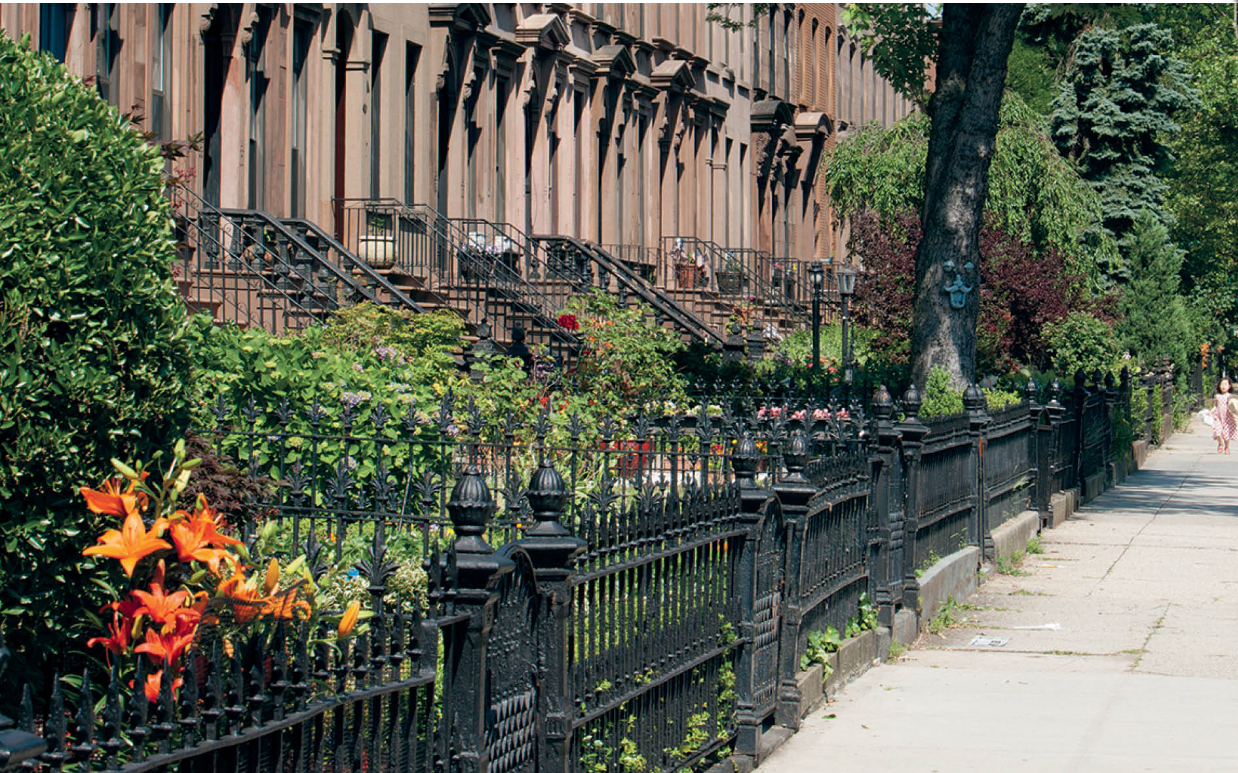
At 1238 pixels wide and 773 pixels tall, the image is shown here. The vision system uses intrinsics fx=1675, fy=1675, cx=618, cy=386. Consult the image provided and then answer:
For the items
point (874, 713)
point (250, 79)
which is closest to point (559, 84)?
point (250, 79)

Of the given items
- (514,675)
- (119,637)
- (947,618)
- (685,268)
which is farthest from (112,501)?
(685,268)

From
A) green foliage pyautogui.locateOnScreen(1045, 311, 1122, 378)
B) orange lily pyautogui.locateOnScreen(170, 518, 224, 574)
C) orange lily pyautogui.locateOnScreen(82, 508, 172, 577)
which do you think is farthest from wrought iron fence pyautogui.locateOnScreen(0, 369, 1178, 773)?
green foliage pyautogui.locateOnScreen(1045, 311, 1122, 378)

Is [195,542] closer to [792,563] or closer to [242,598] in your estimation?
[242,598]

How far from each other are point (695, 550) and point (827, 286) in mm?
34536

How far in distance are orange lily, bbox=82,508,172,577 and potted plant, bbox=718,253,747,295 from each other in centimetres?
3080

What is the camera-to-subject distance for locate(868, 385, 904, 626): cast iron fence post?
10.5 metres

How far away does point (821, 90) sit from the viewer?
160 ft

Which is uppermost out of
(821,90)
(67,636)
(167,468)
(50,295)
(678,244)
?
(821,90)

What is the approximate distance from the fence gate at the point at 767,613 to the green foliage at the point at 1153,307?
41264mm

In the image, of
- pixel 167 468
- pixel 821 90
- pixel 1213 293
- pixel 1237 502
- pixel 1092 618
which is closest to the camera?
pixel 167 468

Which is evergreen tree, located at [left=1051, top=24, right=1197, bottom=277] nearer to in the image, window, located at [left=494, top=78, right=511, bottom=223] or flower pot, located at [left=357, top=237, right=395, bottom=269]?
window, located at [left=494, top=78, right=511, bottom=223]

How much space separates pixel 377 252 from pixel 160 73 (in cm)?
427

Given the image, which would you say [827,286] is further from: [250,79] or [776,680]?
[776,680]

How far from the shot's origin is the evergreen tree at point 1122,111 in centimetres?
4431
